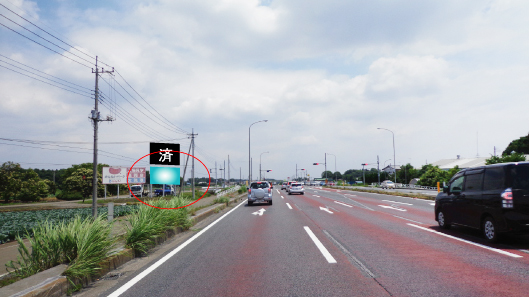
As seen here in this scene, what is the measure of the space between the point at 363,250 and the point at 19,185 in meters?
63.3

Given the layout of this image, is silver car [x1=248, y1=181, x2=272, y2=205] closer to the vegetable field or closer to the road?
the vegetable field

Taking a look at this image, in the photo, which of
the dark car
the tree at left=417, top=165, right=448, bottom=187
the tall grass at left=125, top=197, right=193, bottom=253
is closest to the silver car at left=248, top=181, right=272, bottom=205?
the tall grass at left=125, top=197, right=193, bottom=253

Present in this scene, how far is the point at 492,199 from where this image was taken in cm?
861

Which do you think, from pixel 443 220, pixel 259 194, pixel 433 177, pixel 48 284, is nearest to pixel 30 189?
pixel 259 194

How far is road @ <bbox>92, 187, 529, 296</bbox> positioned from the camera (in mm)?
5129

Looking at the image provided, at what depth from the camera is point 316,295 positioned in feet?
15.9

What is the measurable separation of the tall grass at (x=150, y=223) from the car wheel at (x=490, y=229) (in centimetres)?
833

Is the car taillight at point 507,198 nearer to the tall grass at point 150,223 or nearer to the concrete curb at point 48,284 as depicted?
the tall grass at point 150,223

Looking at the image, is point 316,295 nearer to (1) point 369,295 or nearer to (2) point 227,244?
(1) point 369,295

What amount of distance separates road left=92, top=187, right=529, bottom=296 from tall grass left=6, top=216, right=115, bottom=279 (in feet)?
2.19

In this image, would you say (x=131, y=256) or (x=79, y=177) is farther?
(x=79, y=177)

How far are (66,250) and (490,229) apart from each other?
9477 millimetres

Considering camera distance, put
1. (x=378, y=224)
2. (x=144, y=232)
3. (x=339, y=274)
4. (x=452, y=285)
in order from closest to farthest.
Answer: (x=452, y=285) < (x=339, y=274) < (x=144, y=232) < (x=378, y=224)

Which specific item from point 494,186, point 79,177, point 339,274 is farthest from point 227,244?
point 79,177
